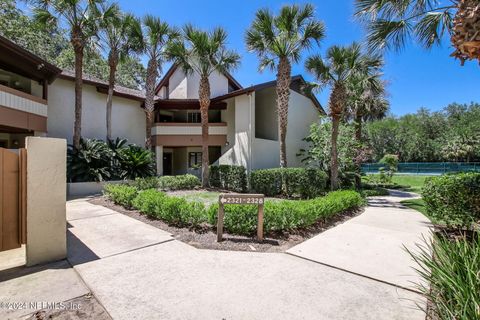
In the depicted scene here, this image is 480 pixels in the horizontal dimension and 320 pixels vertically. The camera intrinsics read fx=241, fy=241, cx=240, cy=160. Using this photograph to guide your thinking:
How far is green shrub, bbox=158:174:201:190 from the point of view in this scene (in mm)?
14328

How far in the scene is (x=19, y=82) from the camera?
534 inches

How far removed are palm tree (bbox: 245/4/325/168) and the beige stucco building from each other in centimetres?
230

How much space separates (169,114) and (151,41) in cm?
709

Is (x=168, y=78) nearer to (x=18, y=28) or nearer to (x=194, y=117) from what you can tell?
(x=194, y=117)

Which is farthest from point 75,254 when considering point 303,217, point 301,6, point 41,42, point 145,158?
point 41,42

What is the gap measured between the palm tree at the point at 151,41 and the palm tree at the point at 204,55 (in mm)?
2427

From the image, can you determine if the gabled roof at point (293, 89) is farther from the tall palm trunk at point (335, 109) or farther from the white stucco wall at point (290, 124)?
the tall palm trunk at point (335, 109)

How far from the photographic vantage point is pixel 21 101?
11.3 m

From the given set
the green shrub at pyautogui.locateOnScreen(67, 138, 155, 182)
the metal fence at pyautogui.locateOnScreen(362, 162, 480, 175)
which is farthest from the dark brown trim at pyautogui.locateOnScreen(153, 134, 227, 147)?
the metal fence at pyautogui.locateOnScreen(362, 162, 480, 175)

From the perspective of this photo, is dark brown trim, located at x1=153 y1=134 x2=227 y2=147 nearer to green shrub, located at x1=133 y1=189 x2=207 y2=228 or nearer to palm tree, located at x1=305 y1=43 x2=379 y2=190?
palm tree, located at x1=305 y1=43 x2=379 y2=190

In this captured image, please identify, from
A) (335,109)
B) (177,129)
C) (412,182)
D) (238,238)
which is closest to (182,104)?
(177,129)

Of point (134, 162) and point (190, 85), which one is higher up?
point (190, 85)

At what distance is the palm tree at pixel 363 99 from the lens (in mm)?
11988

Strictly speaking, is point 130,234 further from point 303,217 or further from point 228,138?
point 228,138
